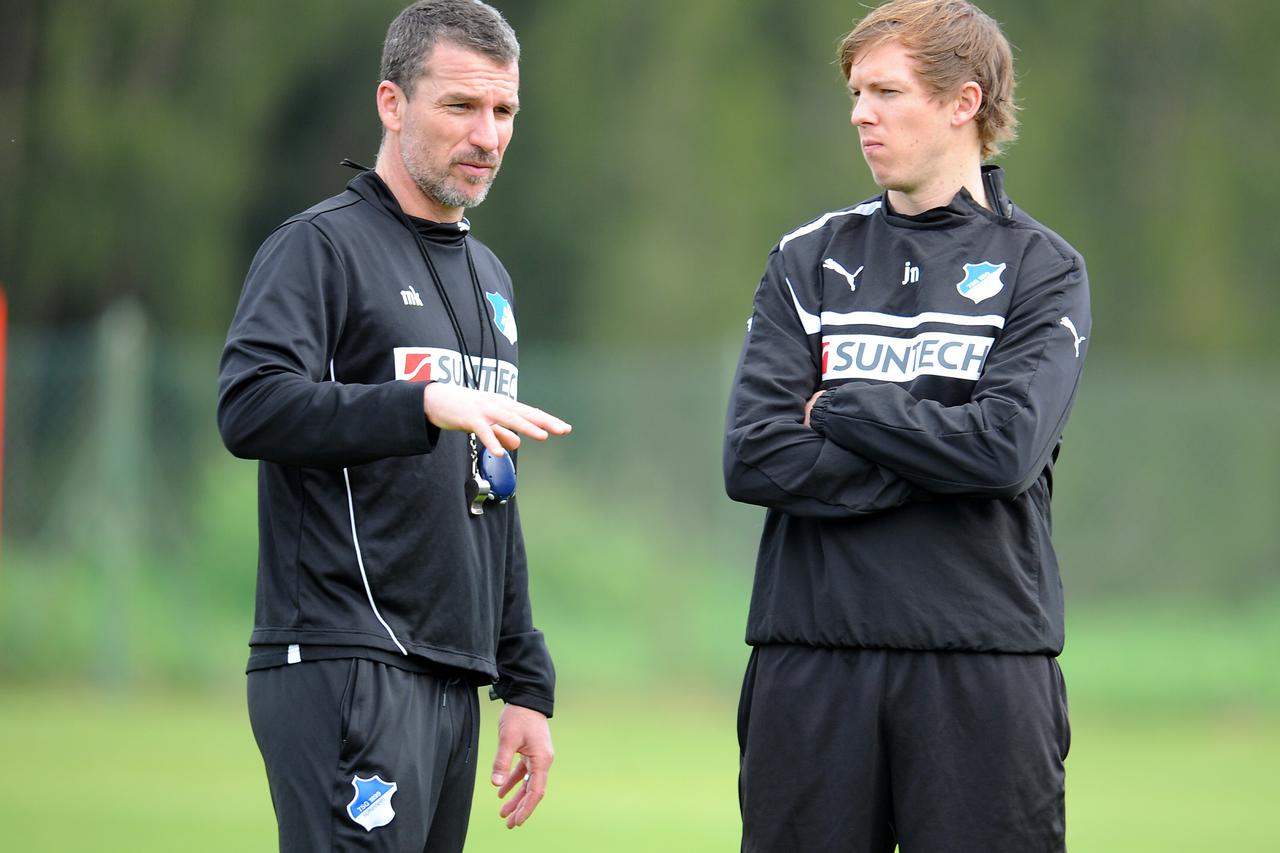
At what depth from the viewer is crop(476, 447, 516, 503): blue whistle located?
10.3 feet

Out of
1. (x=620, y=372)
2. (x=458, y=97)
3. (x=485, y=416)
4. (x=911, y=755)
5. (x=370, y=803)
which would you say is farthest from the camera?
(x=620, y=372)

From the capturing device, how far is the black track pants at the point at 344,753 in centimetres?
291

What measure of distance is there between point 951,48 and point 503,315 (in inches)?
42.0

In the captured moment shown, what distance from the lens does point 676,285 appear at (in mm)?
13609

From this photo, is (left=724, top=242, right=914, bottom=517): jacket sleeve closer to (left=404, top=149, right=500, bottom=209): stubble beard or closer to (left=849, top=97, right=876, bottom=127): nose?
(left=849, top=97, right=876, bottom=127): nose

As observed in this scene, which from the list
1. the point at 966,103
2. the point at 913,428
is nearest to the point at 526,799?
the point at 913,428

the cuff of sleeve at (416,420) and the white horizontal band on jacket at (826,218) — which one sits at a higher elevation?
the white horizontal band on jacket at (826,218)

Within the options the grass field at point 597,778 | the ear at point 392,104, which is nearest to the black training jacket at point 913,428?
the ear at point 392,104

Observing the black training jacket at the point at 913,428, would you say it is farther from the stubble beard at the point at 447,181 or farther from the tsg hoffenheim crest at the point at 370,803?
the tsg hoffenheim crest at the point at 370,803

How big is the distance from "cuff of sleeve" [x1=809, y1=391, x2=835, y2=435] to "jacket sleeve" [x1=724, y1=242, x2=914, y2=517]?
0.01 meters

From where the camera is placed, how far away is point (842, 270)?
130 inches

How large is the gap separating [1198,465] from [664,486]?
150 inches

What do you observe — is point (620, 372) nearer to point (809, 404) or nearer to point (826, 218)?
point (826, 218)

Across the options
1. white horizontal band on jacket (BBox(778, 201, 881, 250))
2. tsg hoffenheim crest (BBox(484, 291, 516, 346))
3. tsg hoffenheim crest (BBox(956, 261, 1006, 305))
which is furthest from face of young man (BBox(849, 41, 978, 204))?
tsg hoffenheim crest (BBox(484, 291, 516, 346))
